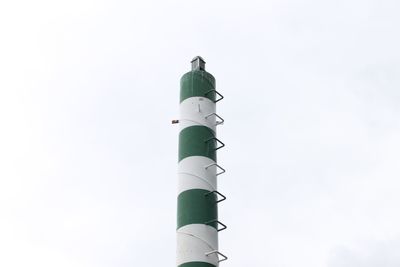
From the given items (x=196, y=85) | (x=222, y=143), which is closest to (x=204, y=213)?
(x=222, y=143)

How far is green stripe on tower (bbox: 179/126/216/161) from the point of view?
92.1 ft

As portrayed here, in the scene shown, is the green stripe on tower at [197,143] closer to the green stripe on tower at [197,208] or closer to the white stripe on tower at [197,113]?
the white stripe on tower at [197,113]

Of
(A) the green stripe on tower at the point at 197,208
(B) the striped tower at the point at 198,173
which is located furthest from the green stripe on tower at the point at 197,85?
(A) the green stripe on tower at the point at 197,208

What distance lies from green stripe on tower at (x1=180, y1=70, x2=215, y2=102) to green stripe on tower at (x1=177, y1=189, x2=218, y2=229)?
13.3 ft

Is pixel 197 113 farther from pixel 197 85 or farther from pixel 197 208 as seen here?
pixel 197 208

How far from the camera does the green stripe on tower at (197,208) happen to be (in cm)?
2675

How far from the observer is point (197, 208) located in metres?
26.9

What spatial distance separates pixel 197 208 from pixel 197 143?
2.54 m

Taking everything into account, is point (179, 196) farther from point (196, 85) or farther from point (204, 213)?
point (196, 85)

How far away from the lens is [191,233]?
26.5 metres

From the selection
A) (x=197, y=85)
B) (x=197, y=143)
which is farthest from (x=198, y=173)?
(x=197, y=85)

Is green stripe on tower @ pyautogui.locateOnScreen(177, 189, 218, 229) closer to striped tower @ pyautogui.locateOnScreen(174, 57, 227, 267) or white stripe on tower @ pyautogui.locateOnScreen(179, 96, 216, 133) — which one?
striped tower @ pyautogui.locateOnScreen(174, 57, 227, 267)

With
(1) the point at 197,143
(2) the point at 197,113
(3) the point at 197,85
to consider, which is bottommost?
(1) the point at 197,143

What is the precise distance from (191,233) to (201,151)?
3.15 metres
